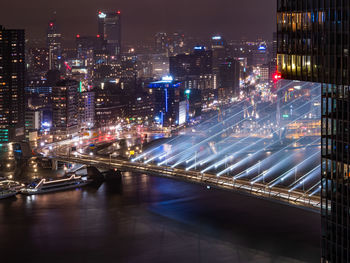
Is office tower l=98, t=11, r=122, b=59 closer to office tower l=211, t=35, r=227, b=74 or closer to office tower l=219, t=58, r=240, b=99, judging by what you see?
A: office tower l=211, t=35, r=227, b=74

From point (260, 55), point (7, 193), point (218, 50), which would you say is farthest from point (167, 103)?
point (260, 55)

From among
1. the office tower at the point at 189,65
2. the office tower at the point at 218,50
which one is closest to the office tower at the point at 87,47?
the office tower at the point at 189,65

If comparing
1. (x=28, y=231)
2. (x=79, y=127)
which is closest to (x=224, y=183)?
(x=28, y=231)

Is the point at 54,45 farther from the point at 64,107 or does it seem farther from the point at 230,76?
the point at 64,107

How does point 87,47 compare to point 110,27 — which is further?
point 110,27

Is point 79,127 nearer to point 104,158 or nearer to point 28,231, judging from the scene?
point 104,158

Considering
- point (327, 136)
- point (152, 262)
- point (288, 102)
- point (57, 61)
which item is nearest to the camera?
point (327, 136)
